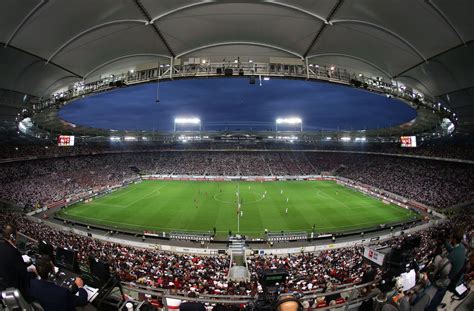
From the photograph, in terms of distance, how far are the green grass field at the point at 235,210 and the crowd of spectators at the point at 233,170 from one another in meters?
6.73

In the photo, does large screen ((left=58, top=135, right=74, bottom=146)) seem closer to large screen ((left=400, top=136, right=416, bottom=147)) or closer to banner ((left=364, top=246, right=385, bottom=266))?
banner ((left=364, top=246, right=385, bottom=266))

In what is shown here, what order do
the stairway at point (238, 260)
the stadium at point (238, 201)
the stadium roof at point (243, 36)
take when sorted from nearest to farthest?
the stadium at point (238, 201), the stadium roof at point (243, 36), the stairway at point (238, 260)

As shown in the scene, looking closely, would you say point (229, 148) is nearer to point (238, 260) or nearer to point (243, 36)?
point (238, 260)

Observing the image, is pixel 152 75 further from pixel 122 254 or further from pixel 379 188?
pixel 379 188

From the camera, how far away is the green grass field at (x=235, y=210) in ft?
99.7

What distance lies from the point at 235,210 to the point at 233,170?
3140 centimetres

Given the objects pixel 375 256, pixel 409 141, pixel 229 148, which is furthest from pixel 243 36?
pixel 229 148

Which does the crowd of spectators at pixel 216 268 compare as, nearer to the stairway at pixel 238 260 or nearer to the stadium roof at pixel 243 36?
the stairway at pixel 238 260

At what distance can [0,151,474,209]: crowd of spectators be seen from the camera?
40.5m

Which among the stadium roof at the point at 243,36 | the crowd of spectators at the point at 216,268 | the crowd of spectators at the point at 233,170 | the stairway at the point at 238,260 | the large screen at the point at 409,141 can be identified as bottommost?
the stairway at the point at 238,260

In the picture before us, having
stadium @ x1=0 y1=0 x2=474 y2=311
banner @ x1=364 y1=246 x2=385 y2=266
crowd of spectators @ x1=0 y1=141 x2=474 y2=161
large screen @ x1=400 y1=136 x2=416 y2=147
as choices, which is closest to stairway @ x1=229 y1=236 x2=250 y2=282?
stadium @ x1=0 y1=0 x2=474 y2=311

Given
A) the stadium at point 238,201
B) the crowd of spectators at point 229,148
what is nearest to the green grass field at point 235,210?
the stadium at point 238,201

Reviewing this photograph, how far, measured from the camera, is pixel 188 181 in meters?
61.2

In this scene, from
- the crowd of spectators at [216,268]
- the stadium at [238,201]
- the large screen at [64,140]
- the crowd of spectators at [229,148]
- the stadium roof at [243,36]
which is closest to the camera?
the stadium at [238,201]
